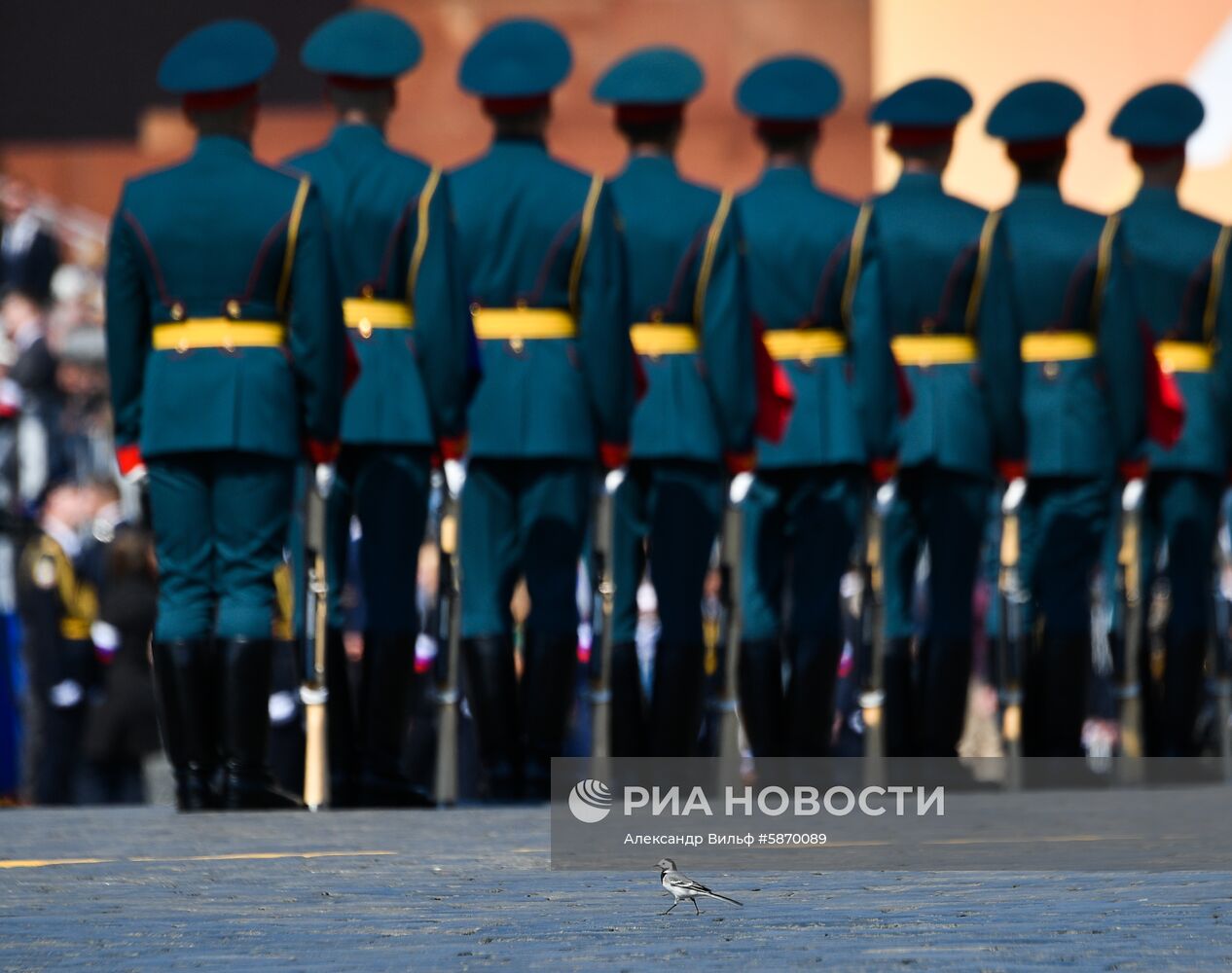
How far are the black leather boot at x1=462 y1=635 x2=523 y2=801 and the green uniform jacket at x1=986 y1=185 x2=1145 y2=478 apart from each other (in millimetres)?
1827

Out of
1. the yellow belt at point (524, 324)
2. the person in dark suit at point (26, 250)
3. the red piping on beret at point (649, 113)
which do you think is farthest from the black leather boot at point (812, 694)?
the person in dark suit at point (26, 250)

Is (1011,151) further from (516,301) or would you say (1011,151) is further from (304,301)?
(304,301)

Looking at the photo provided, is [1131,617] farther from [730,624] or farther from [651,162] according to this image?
[651,162]

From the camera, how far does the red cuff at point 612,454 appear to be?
6.71 metres

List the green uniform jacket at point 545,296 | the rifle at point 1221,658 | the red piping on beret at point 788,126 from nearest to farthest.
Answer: the green uniform jacket at point 545,296
the red piping on beret at point 788,126
the rifle at point 1221,658

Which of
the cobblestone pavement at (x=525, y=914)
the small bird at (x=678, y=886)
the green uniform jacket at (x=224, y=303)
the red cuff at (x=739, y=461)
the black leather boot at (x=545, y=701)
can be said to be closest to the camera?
the cobblestone pavement at (x=525, y=914)

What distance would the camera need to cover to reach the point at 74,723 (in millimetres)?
9883

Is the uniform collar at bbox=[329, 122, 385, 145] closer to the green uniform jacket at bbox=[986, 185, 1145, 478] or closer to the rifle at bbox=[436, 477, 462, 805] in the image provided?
the rifle at bbox=[436, 477, 462, 805]

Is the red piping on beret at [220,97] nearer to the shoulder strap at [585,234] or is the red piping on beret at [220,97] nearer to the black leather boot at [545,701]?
the shoulder strap at [585,234]

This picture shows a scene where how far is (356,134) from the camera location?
660 cm

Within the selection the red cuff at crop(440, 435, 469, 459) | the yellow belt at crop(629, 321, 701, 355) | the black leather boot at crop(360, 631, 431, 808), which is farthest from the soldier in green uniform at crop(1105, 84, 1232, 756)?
the black leather boot at crop(360, 631, 431, 808)

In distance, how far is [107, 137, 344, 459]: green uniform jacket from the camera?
6.06 meters

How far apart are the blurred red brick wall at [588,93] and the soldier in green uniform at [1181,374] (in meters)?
5.88

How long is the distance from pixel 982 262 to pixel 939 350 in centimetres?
25
